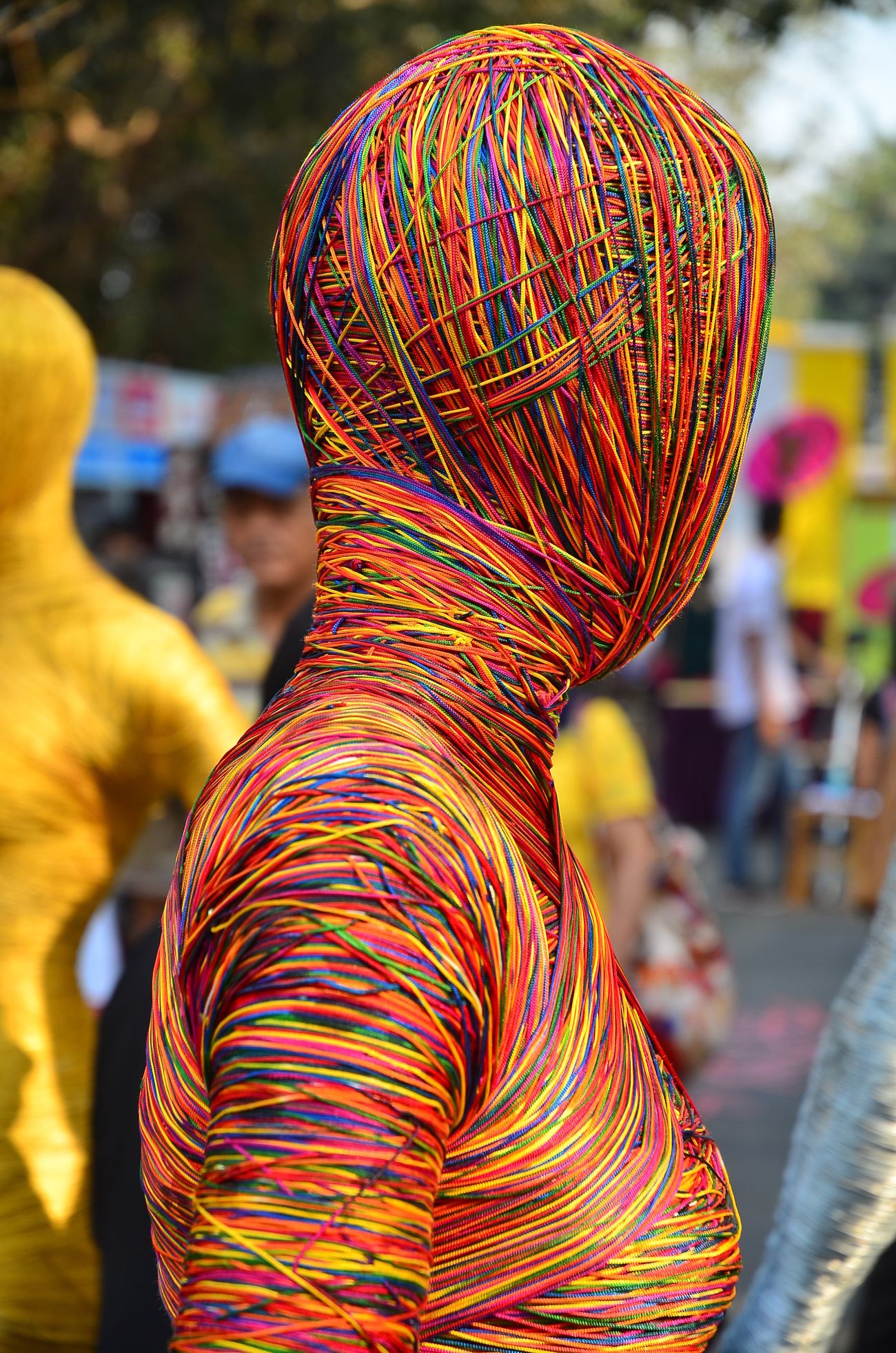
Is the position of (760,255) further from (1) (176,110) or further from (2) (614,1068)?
(1) (176,110)

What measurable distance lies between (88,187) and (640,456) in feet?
34.1

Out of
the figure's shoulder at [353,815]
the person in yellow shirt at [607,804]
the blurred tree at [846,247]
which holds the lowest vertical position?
the blurred tree at [846,247]

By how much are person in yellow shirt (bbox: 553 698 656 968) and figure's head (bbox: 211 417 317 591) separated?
32.2 inches

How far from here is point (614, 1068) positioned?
790mm

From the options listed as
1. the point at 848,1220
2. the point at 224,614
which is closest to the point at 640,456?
the point at 848,1220

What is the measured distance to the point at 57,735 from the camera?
2.10m

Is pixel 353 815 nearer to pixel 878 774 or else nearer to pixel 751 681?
pixel 878 774

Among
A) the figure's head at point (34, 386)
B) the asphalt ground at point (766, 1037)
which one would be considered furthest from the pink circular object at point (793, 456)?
the figure's head at point (34, 386)

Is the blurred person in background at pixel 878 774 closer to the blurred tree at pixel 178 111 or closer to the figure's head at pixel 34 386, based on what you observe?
the figure's head at pixel 34 386

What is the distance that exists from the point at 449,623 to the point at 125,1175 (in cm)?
75

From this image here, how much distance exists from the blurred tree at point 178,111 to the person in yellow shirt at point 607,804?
291 cm

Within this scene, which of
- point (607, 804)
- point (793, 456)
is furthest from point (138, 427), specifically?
point (607, 804)

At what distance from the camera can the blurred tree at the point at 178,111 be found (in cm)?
680

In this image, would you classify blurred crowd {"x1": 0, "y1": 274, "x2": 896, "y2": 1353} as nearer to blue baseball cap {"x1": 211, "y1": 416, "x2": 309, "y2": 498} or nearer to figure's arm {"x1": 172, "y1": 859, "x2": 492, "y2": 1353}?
blue baseball cap {"x1": 211, "y1": 416, "x2": 309, "y2": 498}
